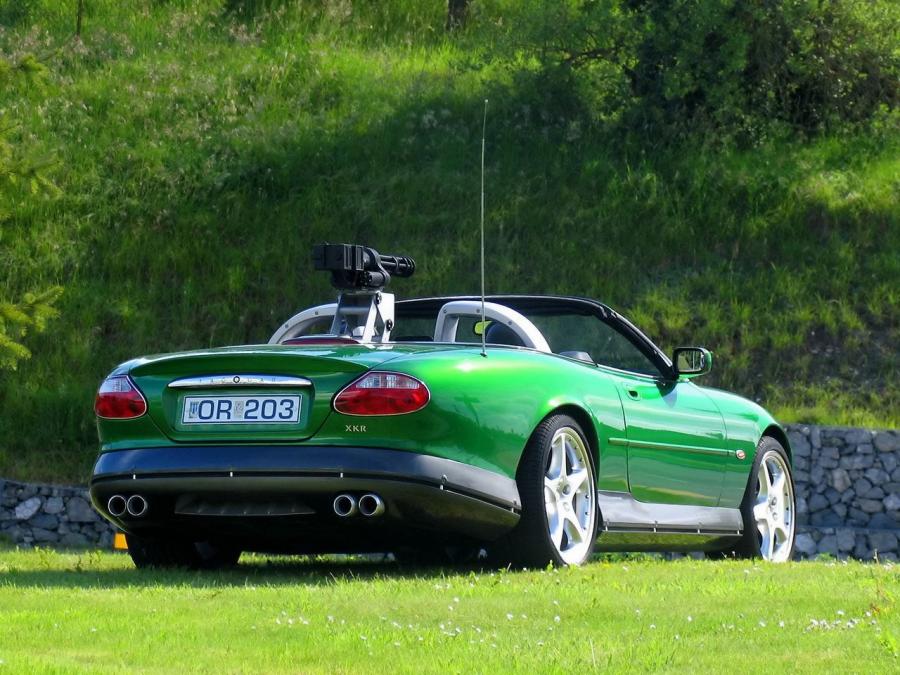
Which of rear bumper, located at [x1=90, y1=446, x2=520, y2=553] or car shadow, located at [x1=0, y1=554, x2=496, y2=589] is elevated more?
rear bumper, located at [x1=90, y1=446, x2=520, y2=553]

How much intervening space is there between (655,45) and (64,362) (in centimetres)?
996

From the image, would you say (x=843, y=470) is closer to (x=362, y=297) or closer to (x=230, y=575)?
(x=362, y=297)

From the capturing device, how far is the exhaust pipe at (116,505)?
6855mm

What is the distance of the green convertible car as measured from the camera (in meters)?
6.49

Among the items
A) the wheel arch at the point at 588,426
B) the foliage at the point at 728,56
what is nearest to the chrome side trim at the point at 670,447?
the wheel arch at the point at 588,426

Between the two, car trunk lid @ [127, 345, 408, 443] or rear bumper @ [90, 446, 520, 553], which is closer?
rear bumper @ [90, 446, 520, 553]

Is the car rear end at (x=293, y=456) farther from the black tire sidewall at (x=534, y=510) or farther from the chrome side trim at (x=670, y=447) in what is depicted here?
the chrome side trim at (x=670, y=447)

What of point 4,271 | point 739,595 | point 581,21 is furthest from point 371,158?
point 739,595

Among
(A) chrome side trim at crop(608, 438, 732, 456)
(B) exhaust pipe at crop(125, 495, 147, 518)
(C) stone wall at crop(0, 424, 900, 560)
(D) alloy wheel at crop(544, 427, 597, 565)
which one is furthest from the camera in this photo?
(C) stone wall at crop(0, 424, 900, 560)

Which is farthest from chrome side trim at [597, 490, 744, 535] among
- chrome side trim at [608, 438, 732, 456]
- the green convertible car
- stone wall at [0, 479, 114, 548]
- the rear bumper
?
stone wall at [0, 479, 114, 548]

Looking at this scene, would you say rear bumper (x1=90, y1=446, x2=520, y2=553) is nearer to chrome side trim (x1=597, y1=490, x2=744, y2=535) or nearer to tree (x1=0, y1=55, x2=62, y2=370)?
chrome side trim (x1=597, y1=490, x2=744, y2=535)

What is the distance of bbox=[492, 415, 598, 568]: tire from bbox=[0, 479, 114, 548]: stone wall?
34.8ft

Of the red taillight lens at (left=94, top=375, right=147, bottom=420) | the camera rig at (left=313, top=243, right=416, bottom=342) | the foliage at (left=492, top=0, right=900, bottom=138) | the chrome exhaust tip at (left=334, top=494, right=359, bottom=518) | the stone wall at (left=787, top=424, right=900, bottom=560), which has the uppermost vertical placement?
the foliage at (left=492, top=0, right=900, bottom=138)

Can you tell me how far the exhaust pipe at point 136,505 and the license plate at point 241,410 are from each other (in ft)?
1.26
